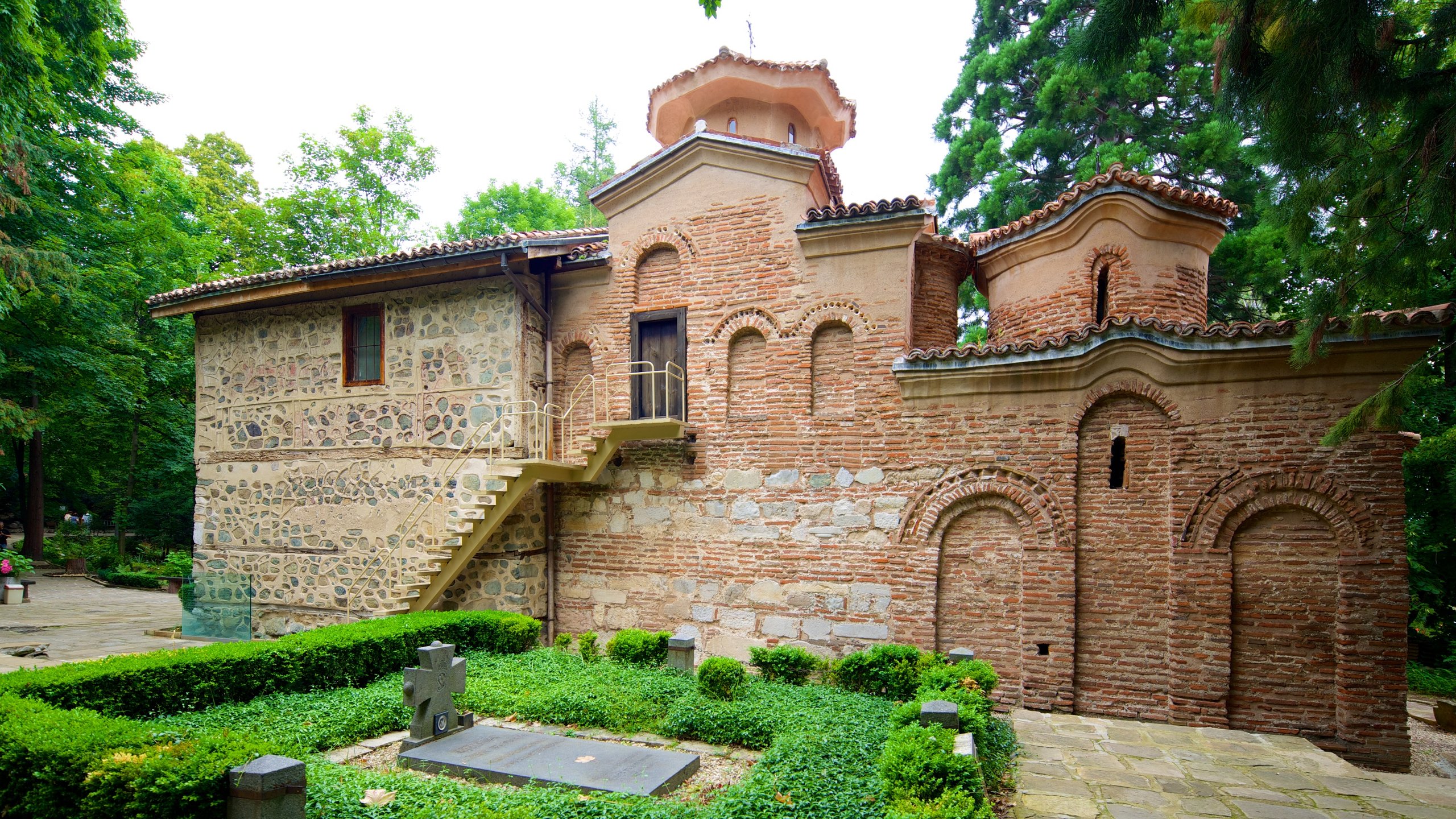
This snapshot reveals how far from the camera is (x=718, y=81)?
13.2m

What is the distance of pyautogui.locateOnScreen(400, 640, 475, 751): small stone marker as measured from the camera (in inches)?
273

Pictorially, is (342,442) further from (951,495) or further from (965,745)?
(965,745)

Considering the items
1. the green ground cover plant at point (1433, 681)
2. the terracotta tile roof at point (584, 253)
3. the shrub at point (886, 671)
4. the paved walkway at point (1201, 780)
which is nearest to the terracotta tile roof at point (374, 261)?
the terracotta tile roof at point (584, 253)

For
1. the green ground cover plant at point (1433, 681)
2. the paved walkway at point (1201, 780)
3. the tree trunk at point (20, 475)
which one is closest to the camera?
the paved walkway at point (1201, 780)

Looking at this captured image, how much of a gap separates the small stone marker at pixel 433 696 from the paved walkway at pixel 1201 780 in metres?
5.26

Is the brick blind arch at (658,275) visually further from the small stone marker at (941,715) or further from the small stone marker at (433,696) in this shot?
the small stone marker at (941,715)

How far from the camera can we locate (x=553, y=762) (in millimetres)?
6316

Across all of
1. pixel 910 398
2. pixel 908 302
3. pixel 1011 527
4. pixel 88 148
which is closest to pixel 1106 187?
pixel 908 302

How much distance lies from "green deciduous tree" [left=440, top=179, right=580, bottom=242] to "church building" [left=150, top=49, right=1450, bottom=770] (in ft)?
38.4

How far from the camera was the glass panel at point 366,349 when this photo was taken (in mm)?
12375

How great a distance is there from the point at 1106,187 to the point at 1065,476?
393cm

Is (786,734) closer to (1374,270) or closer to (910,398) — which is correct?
(910,398)

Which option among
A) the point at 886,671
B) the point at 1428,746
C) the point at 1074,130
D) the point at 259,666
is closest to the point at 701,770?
the point at 886,671

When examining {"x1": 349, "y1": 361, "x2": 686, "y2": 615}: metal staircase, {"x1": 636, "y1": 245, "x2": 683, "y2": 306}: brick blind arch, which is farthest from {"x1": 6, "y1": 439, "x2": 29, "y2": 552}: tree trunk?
{"x1": 636, "y1": 245, "x2": 683, "y2": 306}: brick blind arch
